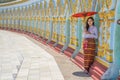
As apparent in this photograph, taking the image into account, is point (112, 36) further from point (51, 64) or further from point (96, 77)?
point (51, 64)

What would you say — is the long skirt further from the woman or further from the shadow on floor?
the shadow on floor

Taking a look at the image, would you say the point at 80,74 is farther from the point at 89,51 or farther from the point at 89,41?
the point at 89,41

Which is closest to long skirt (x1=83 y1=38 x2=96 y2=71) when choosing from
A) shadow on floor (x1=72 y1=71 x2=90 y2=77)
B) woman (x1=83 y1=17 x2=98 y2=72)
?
woman (x1=83 y1=17 x2=98 y2=72)

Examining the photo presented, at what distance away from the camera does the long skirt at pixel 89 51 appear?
8.82 m

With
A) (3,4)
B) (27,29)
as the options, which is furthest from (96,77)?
(3,4)

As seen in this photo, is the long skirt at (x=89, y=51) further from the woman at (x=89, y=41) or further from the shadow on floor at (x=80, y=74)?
the shadow on floor at (x=80, y=74)

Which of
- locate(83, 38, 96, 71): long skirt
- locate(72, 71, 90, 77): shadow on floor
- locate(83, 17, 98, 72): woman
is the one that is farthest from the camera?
locate(72, 71, 90, 77): shadow on floor

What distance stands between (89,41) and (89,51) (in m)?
0.34

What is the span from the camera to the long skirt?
28.9 feet

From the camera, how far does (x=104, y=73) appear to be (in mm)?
7602

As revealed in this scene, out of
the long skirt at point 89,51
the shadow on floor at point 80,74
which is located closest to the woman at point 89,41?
the long skirt at point 89,51

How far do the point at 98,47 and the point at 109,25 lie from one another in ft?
4.32

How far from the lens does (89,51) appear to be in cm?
891

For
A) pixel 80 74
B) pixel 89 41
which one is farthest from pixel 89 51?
pixel 80 74
